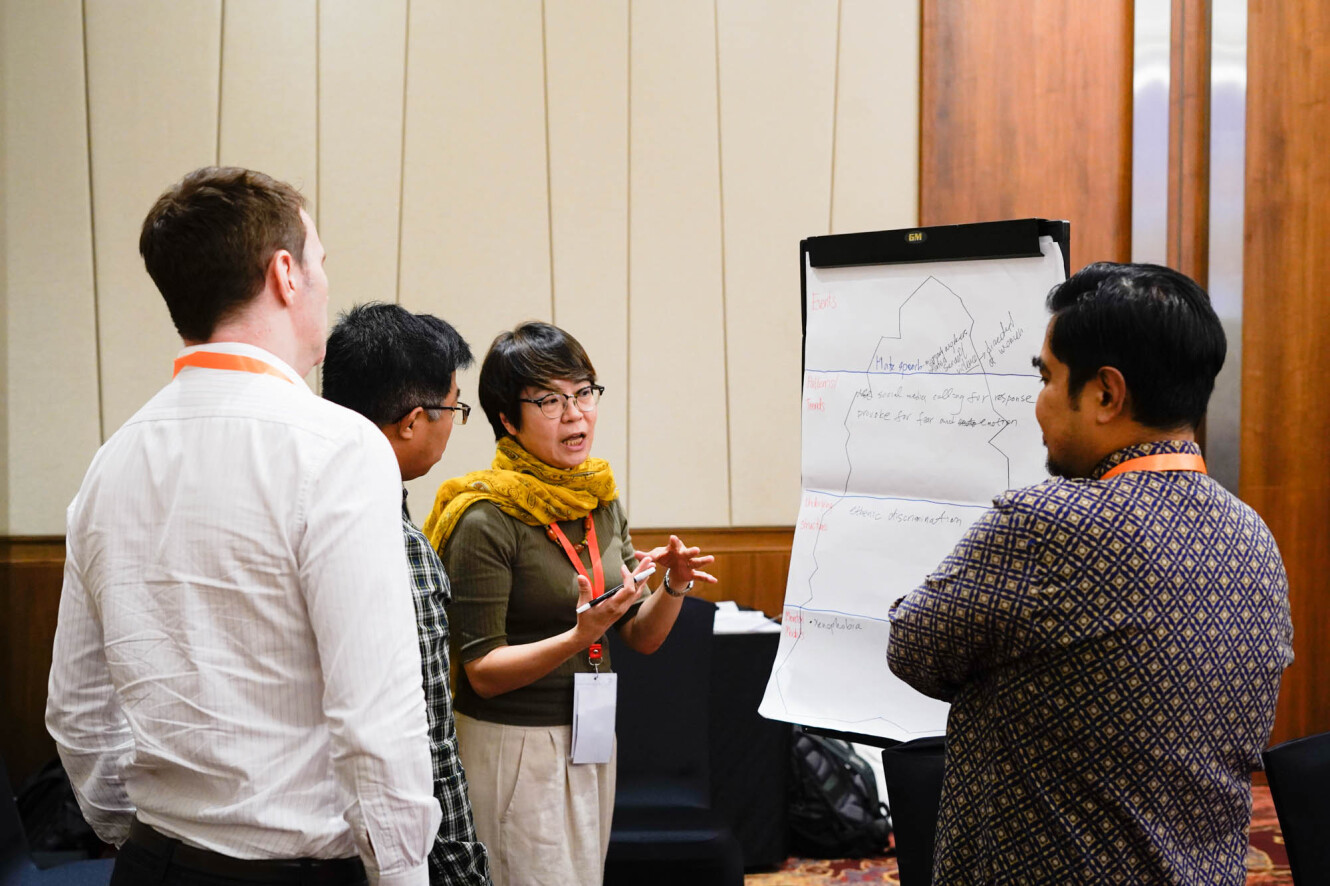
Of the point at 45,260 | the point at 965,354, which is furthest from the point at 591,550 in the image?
the point at 45,260

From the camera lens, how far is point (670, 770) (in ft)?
9.62

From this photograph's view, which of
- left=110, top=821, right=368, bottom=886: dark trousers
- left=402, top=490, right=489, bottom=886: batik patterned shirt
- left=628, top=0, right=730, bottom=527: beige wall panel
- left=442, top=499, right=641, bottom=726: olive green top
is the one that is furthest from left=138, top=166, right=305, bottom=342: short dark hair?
left=628, top=0, right=730, bottom=527: beige wall panel

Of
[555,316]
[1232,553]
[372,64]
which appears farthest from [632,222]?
[1232,553]

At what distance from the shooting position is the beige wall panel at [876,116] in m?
3.96

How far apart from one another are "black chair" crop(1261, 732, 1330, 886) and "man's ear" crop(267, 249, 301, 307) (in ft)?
5.32

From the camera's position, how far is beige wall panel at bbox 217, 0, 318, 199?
367cm

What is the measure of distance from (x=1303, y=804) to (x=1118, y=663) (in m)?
0.80

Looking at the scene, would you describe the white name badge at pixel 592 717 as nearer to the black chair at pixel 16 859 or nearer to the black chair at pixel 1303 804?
the black chair at pixel 1303 804

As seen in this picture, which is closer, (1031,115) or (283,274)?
(283,274)

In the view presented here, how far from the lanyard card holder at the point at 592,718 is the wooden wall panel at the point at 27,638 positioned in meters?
2.59

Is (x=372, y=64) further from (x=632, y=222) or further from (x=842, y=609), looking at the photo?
(x=842, y=609)

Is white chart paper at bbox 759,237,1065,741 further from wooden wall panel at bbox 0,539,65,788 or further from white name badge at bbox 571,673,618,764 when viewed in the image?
wooden wall panel at bbox 0,539,65,788

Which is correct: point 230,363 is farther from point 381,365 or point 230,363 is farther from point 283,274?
point 381,365

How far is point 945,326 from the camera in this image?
2035 mm
